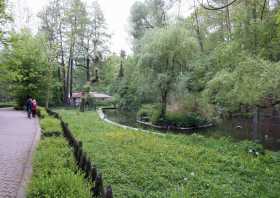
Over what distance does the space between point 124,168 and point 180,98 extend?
47.6 ft

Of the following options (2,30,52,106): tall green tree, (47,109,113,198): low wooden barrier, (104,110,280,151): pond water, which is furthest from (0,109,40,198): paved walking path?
(2,30,52,106): tall green tree

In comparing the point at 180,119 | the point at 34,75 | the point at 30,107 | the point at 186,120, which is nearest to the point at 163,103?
the point at 180,119

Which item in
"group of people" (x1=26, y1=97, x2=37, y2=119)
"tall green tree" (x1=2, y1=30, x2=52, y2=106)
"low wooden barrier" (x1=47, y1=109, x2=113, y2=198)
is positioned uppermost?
"tall green tree" (x1=2, y1=30, x2=52, y2=106)

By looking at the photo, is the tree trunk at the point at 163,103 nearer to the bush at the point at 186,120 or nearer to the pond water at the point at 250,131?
the bush at the point at 186,120

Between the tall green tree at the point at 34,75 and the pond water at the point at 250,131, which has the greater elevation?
the tall green tree at the point at 34,75

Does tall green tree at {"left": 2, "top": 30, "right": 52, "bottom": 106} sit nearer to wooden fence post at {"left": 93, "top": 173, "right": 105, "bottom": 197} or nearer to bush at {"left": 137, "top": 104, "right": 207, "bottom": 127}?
bush at {"left": 137, "top": 104, "right": 207, "bottom": 127}

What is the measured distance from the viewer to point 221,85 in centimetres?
1321

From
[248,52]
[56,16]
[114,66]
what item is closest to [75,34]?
[56,16]

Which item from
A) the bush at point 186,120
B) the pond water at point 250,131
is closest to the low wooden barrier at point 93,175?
the pond water at point 250,131

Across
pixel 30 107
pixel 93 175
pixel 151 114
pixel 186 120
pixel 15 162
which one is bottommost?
pixel 15 162

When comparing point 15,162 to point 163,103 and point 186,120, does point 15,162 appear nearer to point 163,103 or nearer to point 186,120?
point 186,120

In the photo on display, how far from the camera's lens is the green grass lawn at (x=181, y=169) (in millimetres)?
6254

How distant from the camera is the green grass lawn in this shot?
246 inches

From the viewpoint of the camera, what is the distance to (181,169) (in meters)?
7.74
